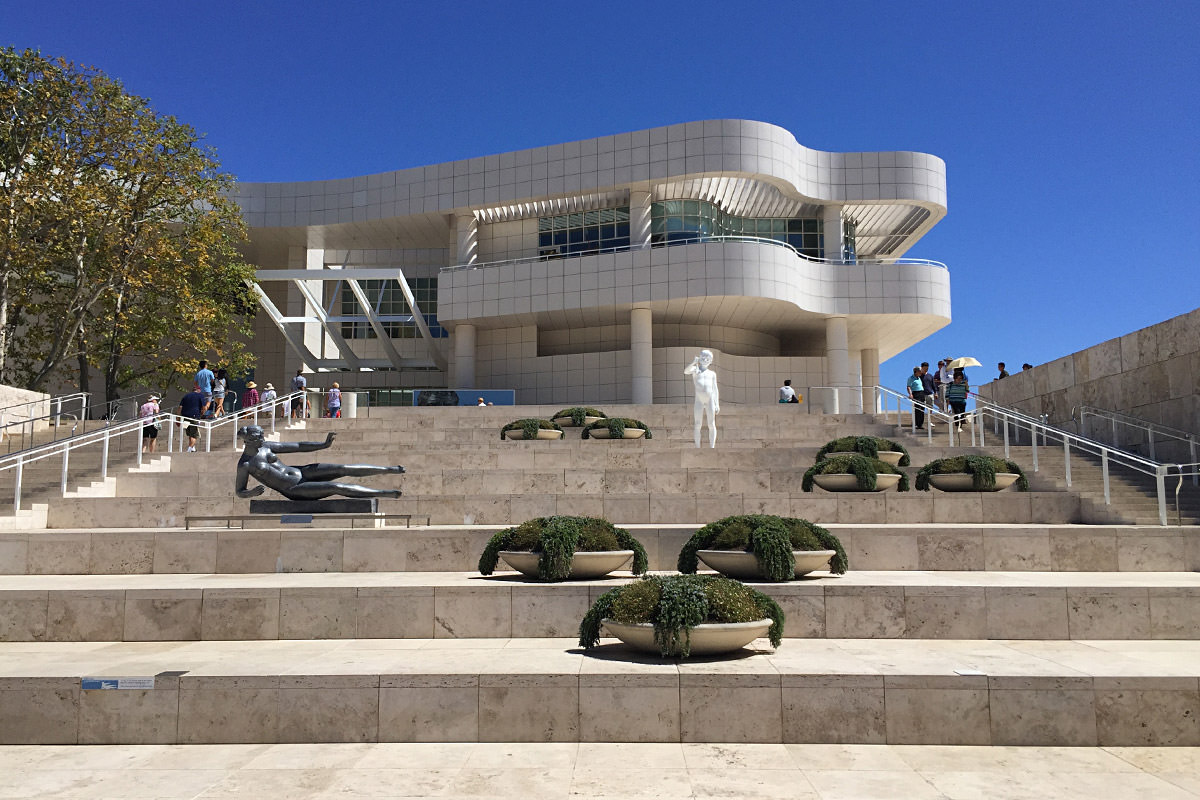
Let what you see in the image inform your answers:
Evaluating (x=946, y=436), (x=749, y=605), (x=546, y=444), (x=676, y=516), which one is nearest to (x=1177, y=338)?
(x=946, y=436)

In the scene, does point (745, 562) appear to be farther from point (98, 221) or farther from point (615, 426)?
point (98, 221)

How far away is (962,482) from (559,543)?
8010mm

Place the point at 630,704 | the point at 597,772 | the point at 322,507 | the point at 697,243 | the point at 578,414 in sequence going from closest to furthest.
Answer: the point at 597,772
the point at 630,704
the point at 322,507
the point at 578,414
the point at 697,243

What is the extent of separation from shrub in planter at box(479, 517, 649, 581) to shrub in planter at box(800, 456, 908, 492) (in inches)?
214

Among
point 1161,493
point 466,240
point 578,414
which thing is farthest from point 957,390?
point 466,240

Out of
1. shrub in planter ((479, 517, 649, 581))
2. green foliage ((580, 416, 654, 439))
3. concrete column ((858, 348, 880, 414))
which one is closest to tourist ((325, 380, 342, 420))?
green foliage ((580, 416, 654, 439))

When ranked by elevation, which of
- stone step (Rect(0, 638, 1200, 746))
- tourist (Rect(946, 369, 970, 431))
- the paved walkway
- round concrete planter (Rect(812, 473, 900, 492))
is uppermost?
tourist (Rect(946, 369, 970, 431))

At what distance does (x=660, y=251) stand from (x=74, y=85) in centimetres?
2070

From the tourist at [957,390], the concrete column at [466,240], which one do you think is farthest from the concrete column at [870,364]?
the tourist at [957,390]

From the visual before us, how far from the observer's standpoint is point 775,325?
40844 mm

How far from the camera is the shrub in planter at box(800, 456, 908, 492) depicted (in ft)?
47.8

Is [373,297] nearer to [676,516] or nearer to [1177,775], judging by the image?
[676,516]

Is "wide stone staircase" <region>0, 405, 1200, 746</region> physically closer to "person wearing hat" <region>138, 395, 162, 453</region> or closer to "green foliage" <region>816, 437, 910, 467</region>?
"green foliage" <region>816, 437, 910, 467</region>

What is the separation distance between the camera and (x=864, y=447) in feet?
53.7
